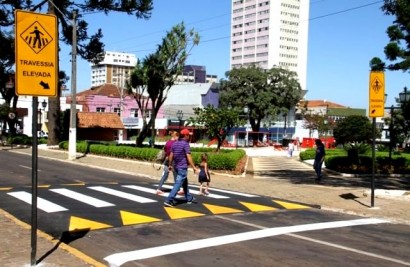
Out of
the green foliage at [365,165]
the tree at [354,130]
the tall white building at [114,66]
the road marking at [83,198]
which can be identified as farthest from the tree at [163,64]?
the tall white building at [114,66]

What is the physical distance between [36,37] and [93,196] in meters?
7.55

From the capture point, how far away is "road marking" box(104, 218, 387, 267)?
24.0 ft

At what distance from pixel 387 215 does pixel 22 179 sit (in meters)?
11.8

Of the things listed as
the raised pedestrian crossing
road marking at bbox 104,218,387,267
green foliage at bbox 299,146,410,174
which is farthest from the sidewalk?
green foliage at bbox 299,146,410,174

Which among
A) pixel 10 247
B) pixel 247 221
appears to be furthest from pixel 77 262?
pixel 247 221

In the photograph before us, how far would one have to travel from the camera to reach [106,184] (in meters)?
16.6

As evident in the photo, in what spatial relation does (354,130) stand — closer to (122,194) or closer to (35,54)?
(122,194)

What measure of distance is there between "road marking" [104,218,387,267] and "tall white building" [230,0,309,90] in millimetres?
133144

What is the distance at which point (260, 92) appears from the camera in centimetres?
7325

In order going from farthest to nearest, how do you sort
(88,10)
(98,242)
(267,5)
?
(267,5) → (88,10) → (98,242)

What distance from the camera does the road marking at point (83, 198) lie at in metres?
12.1

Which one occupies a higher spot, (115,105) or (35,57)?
(115,105)

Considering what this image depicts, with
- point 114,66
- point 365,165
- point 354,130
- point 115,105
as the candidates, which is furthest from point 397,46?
point 114,66

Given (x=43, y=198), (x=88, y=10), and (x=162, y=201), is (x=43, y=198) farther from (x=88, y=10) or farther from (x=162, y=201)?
(x=88, y=10)
